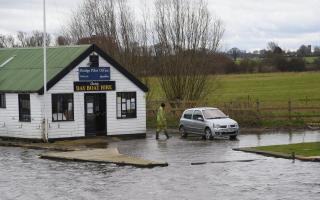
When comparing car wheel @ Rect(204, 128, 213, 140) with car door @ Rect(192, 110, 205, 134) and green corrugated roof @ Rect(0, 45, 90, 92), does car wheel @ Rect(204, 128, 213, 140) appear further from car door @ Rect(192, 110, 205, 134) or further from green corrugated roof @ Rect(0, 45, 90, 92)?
green corrugated roof @ Rect(0, 45, 90, 92)

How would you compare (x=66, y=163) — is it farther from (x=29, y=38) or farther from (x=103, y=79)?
(x=29, y=38)

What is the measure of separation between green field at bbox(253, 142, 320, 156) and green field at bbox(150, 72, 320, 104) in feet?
77.9

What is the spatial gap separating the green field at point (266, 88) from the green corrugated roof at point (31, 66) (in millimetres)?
14909

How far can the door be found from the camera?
36.9 metres

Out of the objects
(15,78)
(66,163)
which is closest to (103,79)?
(15,78)

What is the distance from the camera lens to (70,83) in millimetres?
36281

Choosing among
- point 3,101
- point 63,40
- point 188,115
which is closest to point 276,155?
point 188,115

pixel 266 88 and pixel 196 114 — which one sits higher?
pixel 266 88

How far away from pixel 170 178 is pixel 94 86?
631 inches

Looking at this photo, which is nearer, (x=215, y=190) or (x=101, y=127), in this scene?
(x=215, y=190)

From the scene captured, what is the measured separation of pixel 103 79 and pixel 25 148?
244 inches

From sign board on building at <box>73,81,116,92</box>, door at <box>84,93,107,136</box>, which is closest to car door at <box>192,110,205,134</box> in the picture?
sign board on building at <box>73,81,116,92</box>

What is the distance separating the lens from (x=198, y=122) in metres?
36.4

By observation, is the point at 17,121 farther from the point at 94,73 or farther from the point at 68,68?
the point at 94,73
